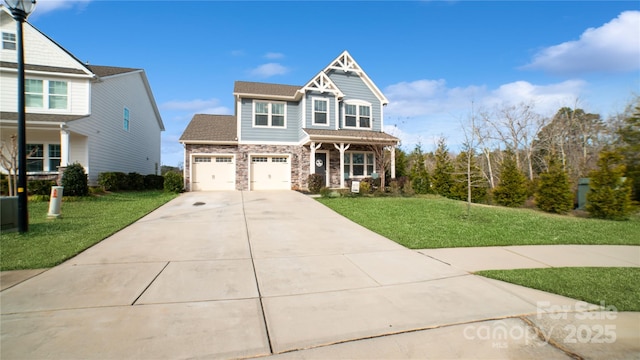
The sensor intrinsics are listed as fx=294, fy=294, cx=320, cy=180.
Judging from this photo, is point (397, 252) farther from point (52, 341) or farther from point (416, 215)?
point (52, 341)

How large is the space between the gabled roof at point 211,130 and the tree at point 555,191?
16127mm

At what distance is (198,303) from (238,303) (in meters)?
0.50

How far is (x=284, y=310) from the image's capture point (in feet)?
11.6

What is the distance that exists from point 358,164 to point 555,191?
1033 cm

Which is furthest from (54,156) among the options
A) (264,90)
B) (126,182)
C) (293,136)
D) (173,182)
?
(293,136)

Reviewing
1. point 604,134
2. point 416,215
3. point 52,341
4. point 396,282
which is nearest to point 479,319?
point 396,282

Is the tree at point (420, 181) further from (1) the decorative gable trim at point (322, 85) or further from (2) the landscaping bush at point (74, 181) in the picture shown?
(2) the landscaping bush at point (74, 181)

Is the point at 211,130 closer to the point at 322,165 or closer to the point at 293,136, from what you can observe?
the point at 293,136

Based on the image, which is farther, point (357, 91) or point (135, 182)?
point (357, 91)

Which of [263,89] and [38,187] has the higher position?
[263,89]

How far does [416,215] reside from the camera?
1034 cm

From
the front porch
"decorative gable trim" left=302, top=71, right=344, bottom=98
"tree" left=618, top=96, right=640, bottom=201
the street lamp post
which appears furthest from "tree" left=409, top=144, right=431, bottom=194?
the street lamp post

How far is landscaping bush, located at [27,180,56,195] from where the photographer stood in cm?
1317

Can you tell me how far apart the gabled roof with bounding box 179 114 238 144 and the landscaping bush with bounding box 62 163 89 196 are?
5239 mm
